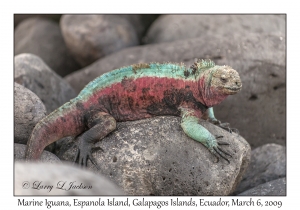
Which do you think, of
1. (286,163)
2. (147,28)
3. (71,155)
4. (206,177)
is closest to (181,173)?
(206,177)

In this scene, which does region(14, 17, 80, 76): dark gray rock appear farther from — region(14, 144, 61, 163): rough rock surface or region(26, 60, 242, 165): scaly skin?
region(14, 144, 61, 163): rough rock surface

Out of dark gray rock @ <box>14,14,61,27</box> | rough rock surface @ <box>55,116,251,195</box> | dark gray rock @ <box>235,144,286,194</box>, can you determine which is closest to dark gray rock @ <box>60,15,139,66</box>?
dark gray rock @ <box>14,14,61,27</box>

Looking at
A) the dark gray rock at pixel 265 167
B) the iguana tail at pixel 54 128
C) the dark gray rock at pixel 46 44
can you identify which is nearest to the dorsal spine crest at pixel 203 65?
the iguana tail at pixel 54 128

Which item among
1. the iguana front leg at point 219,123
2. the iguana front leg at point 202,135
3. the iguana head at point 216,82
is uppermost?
the iguana head at point 216,82

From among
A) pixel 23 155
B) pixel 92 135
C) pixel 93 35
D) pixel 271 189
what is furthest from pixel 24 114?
pixel 93 35

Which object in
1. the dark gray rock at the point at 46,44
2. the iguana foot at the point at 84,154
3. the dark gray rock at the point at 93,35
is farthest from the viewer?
the dark gray rock at the point at 46,44

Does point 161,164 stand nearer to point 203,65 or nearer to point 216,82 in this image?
point 216,82

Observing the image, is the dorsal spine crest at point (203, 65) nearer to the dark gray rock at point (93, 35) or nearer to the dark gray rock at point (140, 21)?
the dark gray rock at point (93, 35)
